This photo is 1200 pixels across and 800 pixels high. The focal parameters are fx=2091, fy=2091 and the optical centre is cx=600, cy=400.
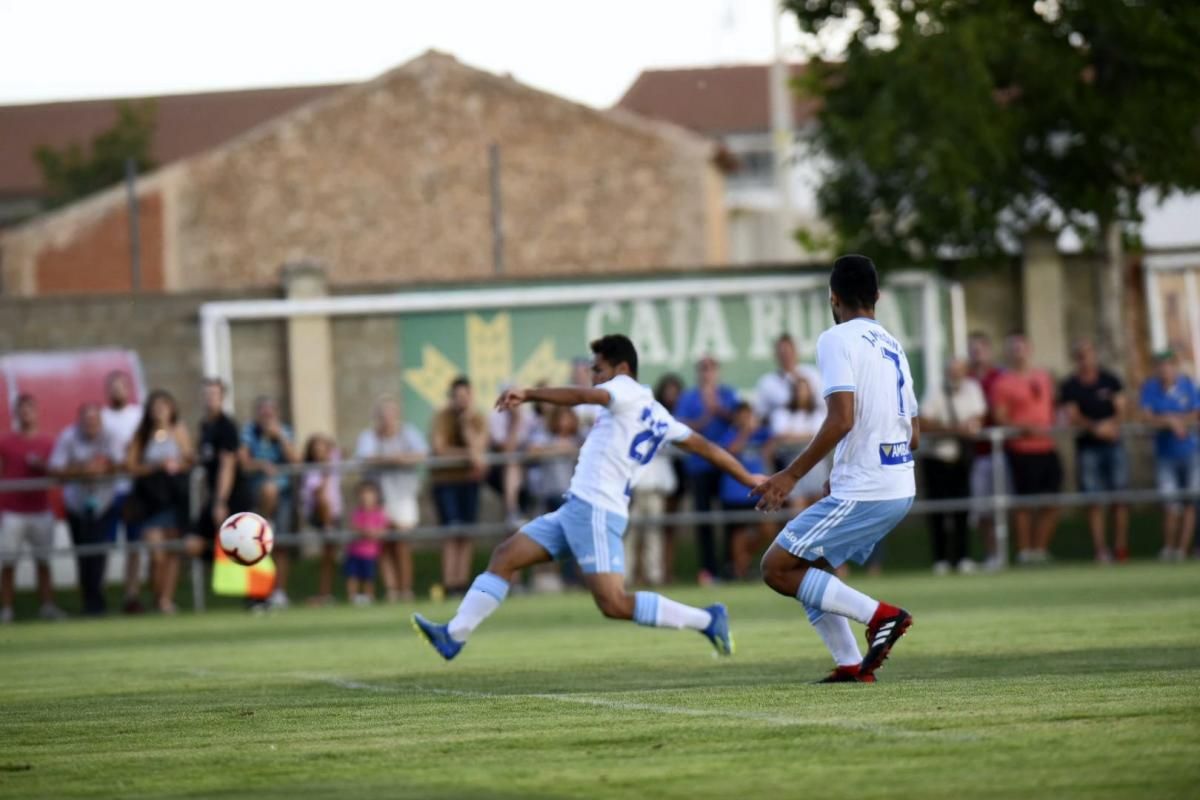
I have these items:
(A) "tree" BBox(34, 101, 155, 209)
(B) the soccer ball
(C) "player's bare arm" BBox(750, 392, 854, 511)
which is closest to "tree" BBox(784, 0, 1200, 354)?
(B) the soccer ball

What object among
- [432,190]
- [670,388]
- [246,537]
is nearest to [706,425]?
[670,388]

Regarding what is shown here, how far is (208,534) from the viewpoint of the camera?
68.3ft

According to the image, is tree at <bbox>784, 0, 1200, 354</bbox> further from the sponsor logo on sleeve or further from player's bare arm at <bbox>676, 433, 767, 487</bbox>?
the sponsor logo on sleeve

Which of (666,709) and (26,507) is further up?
(26,507)

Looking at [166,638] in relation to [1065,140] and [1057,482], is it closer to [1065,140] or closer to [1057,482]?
[1057,482]

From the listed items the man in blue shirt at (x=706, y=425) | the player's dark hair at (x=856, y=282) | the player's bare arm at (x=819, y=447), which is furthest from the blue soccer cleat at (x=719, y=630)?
the man in blue shirt at (x=706, y=425)

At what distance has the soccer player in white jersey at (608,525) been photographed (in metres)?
11.3

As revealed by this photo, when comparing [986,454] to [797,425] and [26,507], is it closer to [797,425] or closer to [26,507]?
[797,425]

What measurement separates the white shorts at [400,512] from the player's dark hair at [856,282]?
12889mm

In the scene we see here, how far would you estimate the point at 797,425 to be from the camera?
21.8 m

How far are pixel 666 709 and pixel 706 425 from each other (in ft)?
43.5

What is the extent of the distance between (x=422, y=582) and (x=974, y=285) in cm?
812

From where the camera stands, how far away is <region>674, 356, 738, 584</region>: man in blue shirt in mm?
21828

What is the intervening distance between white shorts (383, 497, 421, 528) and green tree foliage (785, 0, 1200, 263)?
6792 mm
